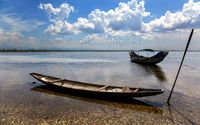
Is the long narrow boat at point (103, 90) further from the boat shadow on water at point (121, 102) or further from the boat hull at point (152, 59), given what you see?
the boat hull at point (152, 59)

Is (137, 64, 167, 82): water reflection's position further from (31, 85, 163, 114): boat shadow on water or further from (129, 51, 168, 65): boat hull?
(31, 85, 163, 114): boat shadow on water

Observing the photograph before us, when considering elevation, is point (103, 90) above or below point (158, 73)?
above

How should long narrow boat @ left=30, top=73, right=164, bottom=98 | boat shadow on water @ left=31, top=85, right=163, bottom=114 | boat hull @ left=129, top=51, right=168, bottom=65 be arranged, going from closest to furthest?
boat shadow on water @ left=31, top=85, right=163, bottom=114, long narrow boat @ left=30, top=73, right=164, bottom=98, boat hull @ left=129, top=51, right=168, bottom=65

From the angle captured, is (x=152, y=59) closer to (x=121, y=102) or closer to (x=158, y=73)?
(x=158, y=73)

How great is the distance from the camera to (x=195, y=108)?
14539 mm

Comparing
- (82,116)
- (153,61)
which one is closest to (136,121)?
(82,116)

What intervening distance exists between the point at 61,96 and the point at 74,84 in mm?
2228

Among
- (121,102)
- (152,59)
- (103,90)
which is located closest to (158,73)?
(152,59)

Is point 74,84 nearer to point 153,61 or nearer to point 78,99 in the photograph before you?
point 78,99

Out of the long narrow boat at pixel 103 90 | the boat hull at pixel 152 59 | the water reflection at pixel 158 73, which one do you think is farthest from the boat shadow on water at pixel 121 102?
the boat hull at pixel 152 59

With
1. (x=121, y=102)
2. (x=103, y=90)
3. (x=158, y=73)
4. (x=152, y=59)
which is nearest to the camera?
(x=121, y=102)

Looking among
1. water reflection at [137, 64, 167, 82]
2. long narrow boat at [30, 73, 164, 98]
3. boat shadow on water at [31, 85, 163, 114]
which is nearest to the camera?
boat shadow on water at [31, 85, 163, 114]

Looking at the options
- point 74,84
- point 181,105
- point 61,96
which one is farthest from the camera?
point 74,84

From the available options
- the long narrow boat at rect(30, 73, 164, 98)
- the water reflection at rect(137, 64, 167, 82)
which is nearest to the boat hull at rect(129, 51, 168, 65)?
the water reflection at rect(137, 64, 167, 82)
